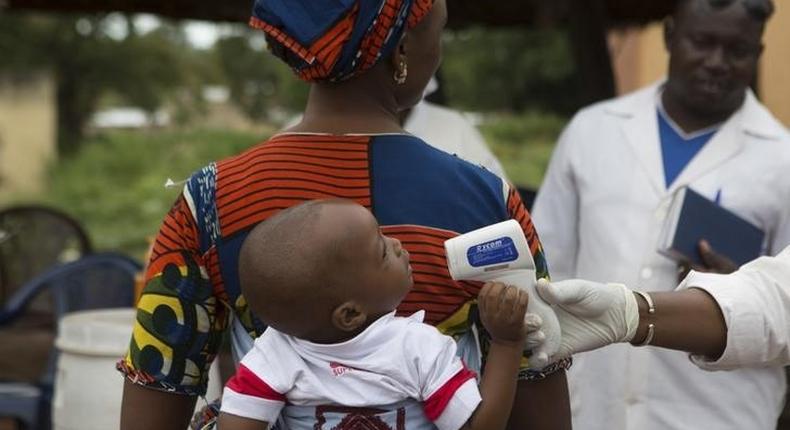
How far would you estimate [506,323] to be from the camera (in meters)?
1.69

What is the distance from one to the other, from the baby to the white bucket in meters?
1.65

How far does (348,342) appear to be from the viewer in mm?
1641

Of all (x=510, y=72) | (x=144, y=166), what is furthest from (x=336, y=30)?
(x=510, y=72)

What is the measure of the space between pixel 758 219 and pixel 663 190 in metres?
Answer: 0.24

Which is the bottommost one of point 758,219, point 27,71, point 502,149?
point 502,149

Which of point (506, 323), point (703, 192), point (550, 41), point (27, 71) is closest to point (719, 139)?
point (703, 192)

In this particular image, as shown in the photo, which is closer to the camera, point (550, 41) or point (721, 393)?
point (721, 393)

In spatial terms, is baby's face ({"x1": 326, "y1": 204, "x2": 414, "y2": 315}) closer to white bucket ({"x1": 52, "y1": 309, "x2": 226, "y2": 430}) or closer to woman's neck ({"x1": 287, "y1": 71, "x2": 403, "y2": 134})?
woman's neck ({"x1": 287, "y1": 71, "x2": 403, "y2": 134})

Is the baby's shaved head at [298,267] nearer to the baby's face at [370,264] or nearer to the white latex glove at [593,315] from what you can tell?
the baby's face at [370,264]

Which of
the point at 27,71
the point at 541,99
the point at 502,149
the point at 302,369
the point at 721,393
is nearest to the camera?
the point at 302,369

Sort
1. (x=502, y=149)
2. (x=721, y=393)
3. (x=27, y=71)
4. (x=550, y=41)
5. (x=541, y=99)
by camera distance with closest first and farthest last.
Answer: (x=721, y=393) → (x=27, y=71) → (x=502, y=149) → (x=550, y=41) → (x=541, y=99)

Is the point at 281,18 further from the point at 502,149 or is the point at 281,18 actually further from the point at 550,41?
the point at 550,41

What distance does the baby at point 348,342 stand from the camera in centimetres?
161

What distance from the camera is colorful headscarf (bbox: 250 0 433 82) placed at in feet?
5.58
